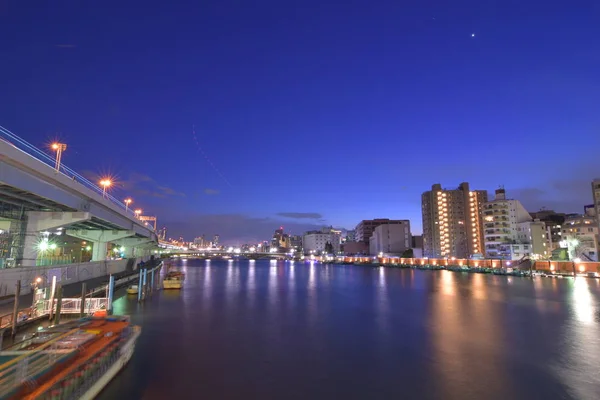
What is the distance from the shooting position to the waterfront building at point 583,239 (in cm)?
8438

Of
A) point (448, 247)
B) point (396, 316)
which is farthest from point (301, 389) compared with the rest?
point (448, 247)

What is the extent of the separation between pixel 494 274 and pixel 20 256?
302ft

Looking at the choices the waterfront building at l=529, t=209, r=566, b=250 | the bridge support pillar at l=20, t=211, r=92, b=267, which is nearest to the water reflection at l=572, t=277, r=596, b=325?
the bridge support pillar at l=20, t=211, r=92, b=267

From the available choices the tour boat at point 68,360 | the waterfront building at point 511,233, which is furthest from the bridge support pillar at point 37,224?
the waterfront building at point 511,233

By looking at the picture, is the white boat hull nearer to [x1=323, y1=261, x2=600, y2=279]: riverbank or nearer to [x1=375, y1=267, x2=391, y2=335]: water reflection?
[x1=375, y1=267, x2=391, y2=335]: water reflection

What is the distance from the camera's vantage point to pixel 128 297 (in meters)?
42.9

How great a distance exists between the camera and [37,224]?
3422 centimetres

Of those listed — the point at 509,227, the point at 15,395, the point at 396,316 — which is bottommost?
the point at 396,316

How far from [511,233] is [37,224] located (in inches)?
4549

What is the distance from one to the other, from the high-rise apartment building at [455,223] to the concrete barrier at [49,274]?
4628 inches

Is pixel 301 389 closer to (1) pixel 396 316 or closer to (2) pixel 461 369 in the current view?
(2) pixel 461 369

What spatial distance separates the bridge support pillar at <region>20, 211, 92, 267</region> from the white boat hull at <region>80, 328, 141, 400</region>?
2165 cm

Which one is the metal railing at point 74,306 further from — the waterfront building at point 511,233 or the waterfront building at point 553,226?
the waterfront building at point 553,226

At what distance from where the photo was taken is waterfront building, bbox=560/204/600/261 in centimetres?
8438
